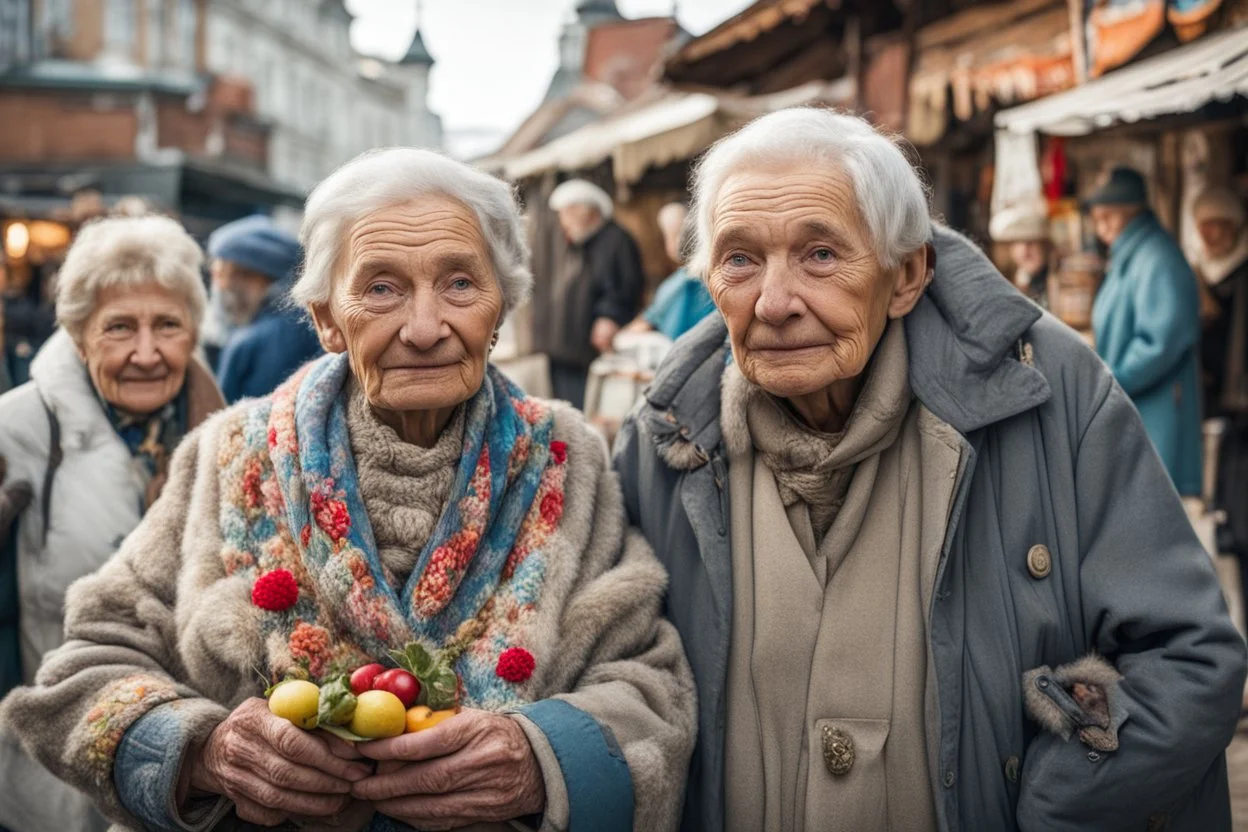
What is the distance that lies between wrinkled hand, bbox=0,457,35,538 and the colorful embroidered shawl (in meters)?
0.84

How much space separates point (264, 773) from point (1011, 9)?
6.58m

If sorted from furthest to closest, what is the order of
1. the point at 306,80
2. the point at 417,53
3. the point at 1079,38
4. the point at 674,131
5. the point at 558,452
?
the point at 417,53 → the point at 306,80 → the point at 674,131 → the point at 1079,38 → the point at 558,452

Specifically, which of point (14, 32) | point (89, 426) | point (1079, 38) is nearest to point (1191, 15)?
point (1079, 38)

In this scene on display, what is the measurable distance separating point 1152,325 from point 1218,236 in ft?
3.68

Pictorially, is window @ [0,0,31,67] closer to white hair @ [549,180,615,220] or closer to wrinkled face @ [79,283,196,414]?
white hair @ [549,180,615,220]

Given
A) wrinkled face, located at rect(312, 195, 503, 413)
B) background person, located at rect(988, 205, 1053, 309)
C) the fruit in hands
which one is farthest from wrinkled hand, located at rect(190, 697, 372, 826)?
background person, located at rect(988, 205, 1053, 309)

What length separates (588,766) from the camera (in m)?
2.08

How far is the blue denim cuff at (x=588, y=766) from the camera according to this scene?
207 centimetres

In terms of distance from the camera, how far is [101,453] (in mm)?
2980

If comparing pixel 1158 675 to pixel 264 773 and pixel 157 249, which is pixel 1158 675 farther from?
pixel 157 249

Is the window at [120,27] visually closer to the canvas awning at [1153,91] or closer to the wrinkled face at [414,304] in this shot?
the canvas awning at [1153,91]

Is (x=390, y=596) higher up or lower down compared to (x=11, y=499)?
lower down

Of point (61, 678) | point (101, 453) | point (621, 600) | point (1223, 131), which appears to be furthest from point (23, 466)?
point (1223, 131)

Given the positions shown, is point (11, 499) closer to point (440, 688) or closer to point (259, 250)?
point (440, 688)
